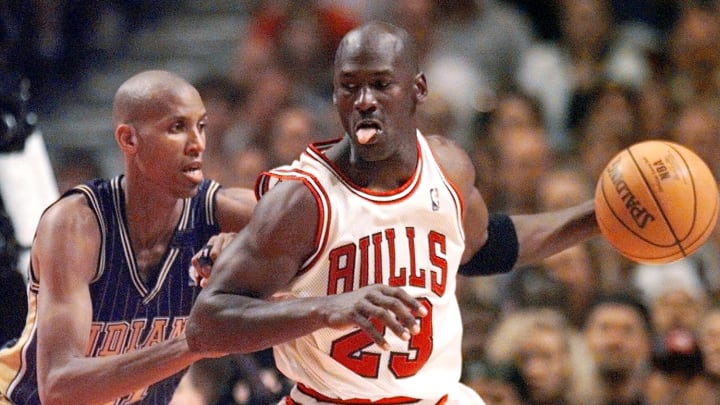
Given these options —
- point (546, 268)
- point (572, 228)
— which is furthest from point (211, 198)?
point (546, 268)

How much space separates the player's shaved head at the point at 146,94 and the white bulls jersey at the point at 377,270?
0.53 meters

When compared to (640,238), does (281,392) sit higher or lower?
lower

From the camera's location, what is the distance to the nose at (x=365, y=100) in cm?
389

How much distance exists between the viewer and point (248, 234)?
3.86 metres

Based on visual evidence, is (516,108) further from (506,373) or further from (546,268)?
(506,373)

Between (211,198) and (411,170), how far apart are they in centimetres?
83

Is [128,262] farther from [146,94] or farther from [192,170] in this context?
[146,94]

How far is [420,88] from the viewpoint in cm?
→ 410

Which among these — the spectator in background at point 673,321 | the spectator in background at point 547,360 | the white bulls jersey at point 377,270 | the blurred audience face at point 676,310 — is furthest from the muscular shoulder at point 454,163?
the blurred audience face at point 676,310

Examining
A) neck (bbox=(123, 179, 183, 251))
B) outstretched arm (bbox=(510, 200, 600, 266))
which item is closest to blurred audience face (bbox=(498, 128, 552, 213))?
outstretched arm (bbox=(510, 200, 600, 266))

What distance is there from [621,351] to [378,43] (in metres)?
3.02

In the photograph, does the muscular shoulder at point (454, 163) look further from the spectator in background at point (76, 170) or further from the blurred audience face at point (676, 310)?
the spectator in background at point (76, 170)

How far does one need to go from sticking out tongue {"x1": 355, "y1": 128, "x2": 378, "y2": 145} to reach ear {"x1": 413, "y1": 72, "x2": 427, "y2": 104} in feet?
0.79

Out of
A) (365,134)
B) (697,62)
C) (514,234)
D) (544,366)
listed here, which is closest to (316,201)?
(365,134)
